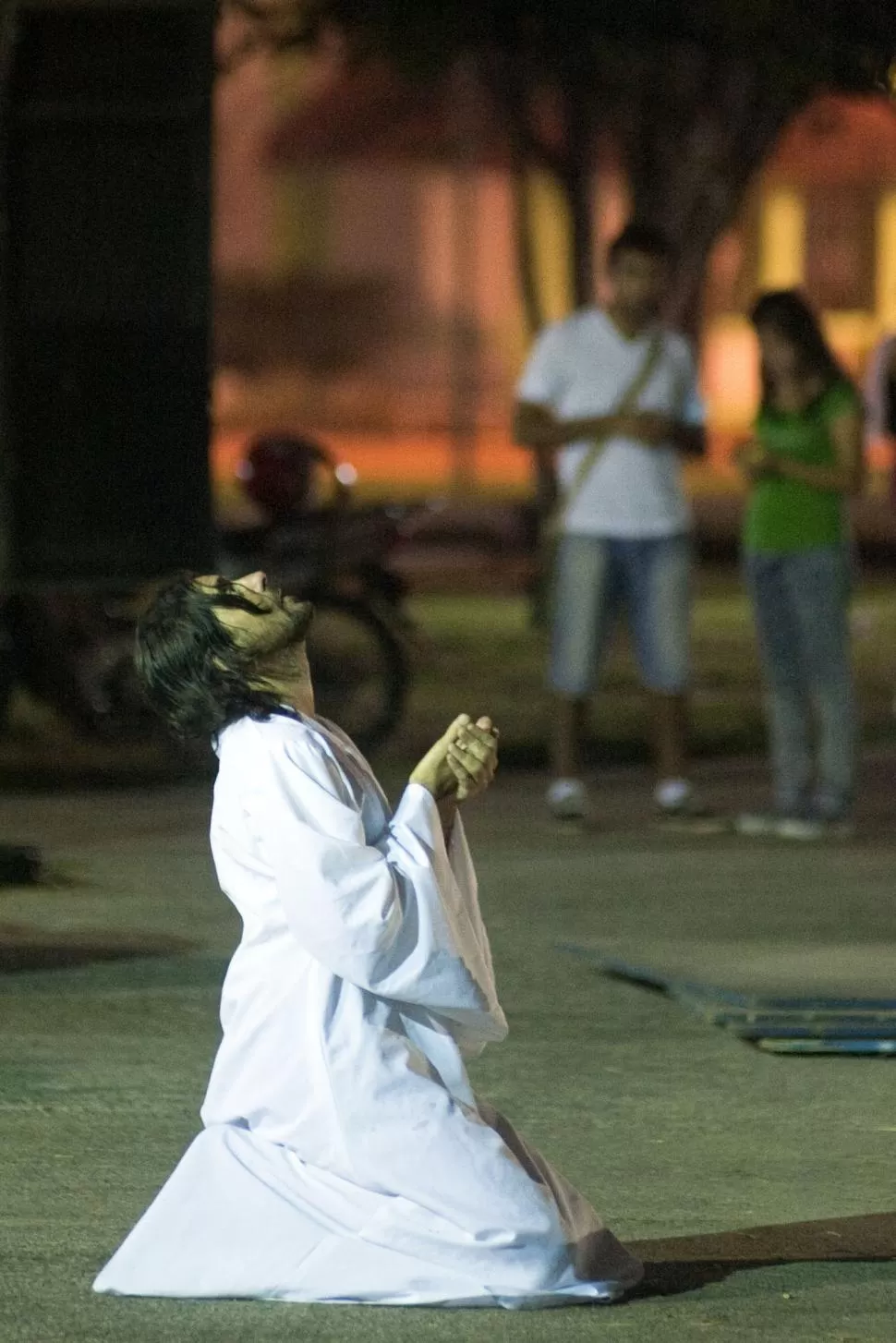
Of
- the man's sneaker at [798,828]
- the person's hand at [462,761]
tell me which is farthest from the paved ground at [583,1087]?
the person's hand at [462,761]

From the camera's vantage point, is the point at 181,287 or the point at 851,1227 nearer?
the point at 851,1227

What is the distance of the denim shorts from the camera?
1069 cm

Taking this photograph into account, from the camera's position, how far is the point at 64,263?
37.5 ft

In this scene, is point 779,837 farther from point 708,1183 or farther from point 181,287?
point 708,1183

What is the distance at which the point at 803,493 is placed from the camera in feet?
34.6

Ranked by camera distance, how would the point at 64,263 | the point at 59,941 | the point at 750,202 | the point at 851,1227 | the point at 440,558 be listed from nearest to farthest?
the point at 851,1227 < the point at 59,941 < the point at 64,263 < the point at 440,558 < the point at 750,202

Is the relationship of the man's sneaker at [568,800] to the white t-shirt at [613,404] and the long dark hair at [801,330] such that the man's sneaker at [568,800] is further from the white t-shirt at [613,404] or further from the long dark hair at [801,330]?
the long dark hair at [801,330]

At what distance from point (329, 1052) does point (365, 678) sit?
743 centimetres

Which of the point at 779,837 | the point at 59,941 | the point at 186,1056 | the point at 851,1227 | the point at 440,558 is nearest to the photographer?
the point at 851,1227

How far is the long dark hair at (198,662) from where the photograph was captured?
5184 mm

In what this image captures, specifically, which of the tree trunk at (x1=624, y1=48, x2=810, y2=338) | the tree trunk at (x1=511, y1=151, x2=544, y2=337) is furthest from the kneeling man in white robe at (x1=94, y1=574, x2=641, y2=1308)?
the tree trunk at (x1=511, y1=151, x2=544, y2=337)

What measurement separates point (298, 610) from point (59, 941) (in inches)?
144

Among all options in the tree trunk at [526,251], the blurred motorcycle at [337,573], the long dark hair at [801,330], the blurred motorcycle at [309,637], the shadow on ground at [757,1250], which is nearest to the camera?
the shadow on ground at [757,1250]

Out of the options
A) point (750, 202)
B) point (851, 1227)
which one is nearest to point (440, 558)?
point (851, 1227)
